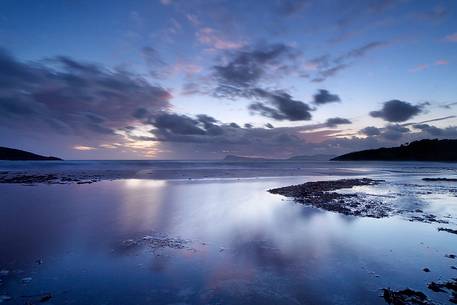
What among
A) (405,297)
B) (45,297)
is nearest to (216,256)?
(45,297)

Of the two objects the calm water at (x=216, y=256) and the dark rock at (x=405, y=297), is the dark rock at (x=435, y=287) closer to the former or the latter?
the calm water at (x=216, y=256)

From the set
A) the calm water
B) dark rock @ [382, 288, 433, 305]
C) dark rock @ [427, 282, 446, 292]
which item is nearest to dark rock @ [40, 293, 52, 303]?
the calm water

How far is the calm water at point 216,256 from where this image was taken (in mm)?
7238

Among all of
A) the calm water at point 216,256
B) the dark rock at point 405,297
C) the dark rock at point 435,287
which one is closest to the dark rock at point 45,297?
the calm water at point 216,256

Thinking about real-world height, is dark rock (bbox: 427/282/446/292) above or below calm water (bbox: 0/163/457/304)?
below

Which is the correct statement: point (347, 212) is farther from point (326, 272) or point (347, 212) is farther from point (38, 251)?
point (38, 251)

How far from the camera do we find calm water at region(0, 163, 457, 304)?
724cm

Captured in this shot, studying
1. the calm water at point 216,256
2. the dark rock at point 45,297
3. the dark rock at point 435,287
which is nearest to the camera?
the dark rock at point 45,297

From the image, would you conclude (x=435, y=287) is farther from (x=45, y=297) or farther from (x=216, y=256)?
(x=45, y=297)

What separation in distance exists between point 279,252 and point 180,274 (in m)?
3.97

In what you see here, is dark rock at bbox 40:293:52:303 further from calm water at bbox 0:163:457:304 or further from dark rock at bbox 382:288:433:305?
dark rock at bbox 382:288:433:305

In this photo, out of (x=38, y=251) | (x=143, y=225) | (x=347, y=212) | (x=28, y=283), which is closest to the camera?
(x=28, y=283)

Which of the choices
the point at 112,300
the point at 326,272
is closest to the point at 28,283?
the point at 112,300

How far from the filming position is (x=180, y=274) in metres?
8.41
